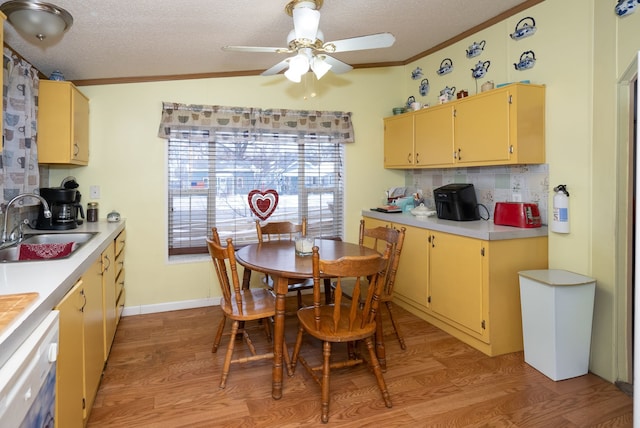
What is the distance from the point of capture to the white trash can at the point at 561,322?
92.0 inches

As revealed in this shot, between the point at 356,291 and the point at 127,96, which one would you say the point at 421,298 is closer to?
the point at 356,291

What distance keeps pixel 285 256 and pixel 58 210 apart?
1755mm

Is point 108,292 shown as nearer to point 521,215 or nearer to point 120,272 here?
point 120,272

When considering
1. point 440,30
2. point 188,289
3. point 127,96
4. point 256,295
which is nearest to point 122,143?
point 127,96

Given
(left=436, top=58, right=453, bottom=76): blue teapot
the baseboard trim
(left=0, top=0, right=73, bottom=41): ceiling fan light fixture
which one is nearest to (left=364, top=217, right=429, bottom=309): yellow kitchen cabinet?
(left=436, top=58, right=453, bottom=76): blue teapot

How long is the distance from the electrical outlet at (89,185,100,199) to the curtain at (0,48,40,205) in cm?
77

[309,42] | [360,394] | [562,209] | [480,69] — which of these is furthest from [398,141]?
[360,394]

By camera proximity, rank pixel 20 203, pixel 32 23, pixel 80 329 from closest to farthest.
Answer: pixel 80 329, pixel 32 23, pixel 20 203

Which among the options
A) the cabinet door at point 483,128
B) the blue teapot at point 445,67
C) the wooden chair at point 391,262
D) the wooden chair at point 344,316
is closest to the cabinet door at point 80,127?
the wooden chair at point 344,316

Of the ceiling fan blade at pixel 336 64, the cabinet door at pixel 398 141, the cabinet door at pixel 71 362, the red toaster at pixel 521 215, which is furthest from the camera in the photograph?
the cabinet door at pixel 398 141

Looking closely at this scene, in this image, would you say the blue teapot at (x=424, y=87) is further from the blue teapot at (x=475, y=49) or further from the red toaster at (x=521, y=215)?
the red toaster at (x=521, y=215)

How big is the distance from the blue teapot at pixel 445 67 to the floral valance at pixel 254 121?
99 centimetres

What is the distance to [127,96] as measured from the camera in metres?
3.43

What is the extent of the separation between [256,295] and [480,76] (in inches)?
102
